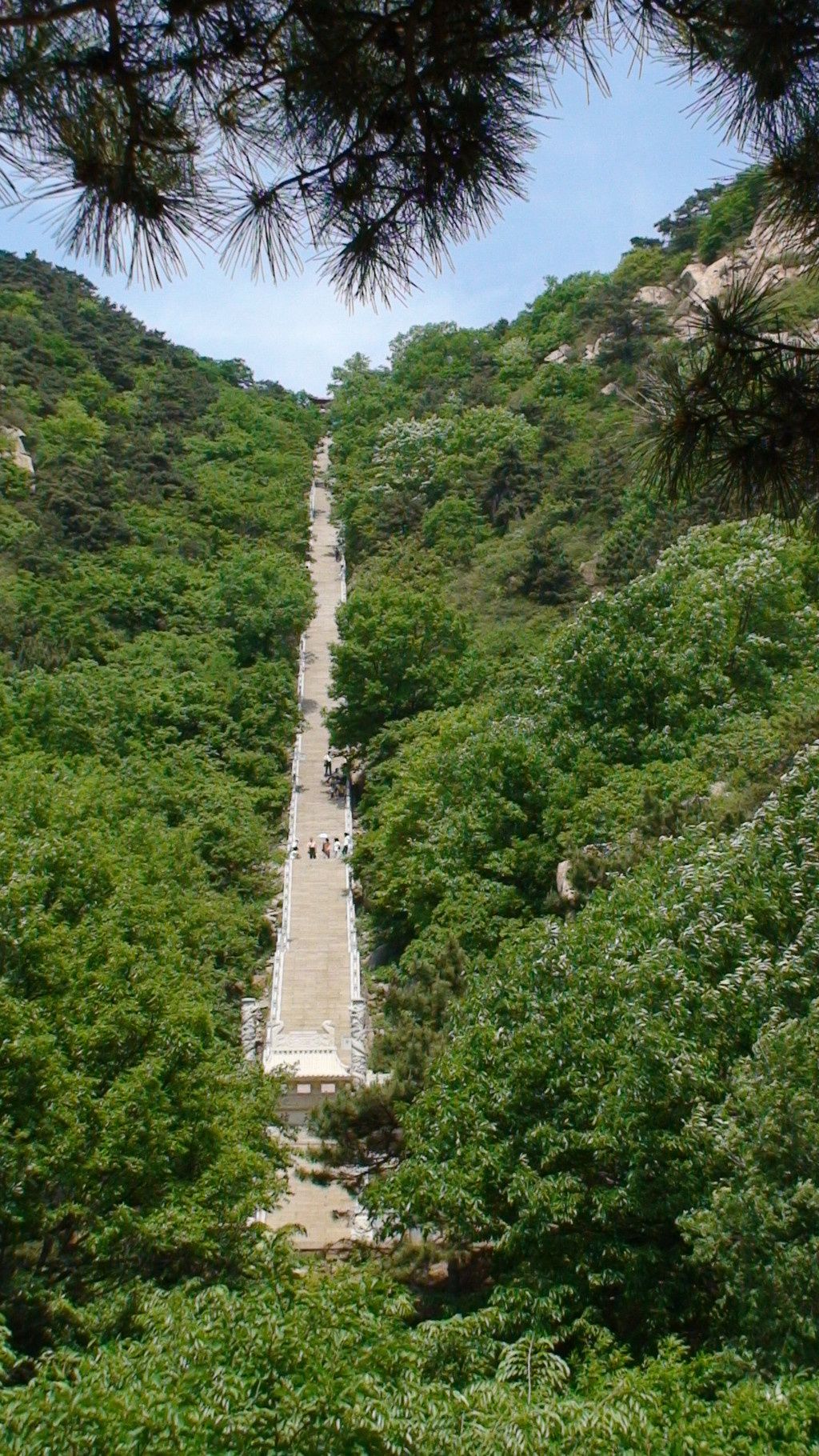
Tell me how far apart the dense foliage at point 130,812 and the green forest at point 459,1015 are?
0.27 ft

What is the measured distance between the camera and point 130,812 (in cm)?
2400

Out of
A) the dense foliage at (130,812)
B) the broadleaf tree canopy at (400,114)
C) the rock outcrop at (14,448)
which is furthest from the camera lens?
the rock outcrop at (14,448)

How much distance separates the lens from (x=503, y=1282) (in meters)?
11.6

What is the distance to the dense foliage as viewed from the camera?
13148mm

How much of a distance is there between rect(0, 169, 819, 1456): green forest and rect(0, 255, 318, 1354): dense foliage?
83 millimetres

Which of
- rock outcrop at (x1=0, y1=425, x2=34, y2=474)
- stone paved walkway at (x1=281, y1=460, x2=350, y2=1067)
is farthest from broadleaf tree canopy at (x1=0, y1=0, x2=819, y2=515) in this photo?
rock outcrop at (x1=0, y1=425, x2=34, y2=474)

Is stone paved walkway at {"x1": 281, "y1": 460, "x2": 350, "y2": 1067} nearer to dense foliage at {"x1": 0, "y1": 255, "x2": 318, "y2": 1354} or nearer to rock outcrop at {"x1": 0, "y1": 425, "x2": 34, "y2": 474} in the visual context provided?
dense foliage at {"x1": 0, "y1": 255, "x2": 318, "y2": 1354}

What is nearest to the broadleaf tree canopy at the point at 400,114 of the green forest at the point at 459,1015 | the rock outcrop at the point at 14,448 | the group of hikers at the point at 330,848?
the green forest at the point at 459,1015

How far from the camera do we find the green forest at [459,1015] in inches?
321

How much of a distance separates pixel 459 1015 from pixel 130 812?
10690 mm

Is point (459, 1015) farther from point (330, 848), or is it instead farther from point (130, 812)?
point (330, 848)

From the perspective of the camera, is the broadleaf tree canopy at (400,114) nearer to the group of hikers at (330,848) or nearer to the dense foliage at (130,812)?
the dense foliage at (130,812)

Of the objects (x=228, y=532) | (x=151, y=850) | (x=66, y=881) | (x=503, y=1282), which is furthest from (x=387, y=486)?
(x=503, y=1282)

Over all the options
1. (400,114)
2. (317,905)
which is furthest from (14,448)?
(400,114)
